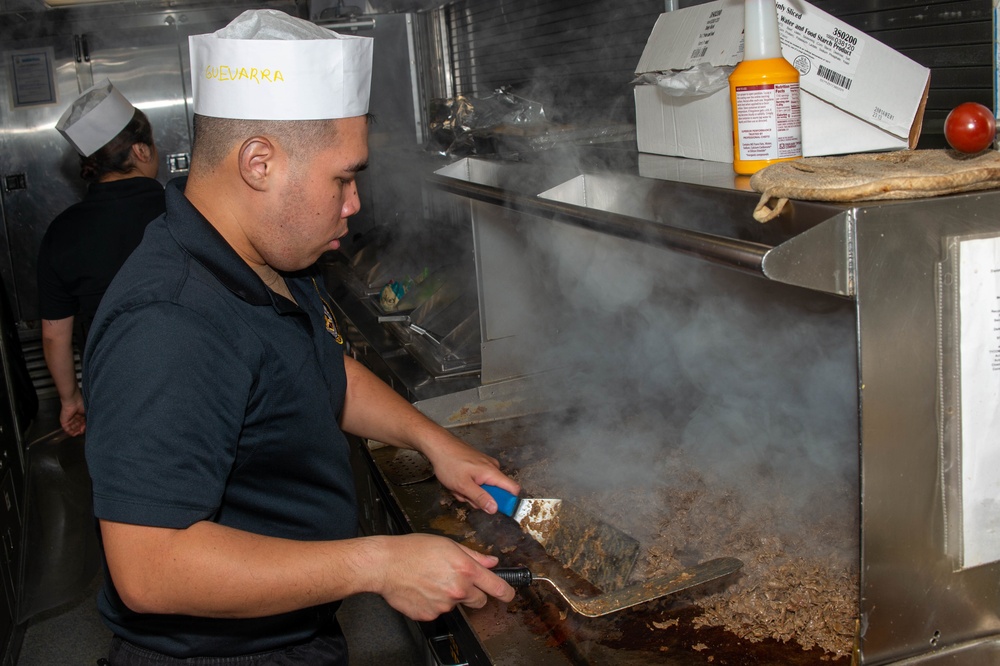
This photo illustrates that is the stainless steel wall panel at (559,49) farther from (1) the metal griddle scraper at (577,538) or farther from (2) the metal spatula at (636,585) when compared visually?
(2) the metal spatula at (636,585)

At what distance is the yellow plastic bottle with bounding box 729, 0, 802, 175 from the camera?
1271 millimetres

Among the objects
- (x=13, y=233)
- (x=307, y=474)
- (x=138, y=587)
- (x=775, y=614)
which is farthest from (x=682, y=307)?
(x=13, y=233)

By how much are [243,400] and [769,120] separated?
0.93 metres

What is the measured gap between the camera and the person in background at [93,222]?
324cm

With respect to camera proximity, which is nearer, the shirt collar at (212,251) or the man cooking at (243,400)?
the man cooking at (243,400)

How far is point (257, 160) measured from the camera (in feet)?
4.22

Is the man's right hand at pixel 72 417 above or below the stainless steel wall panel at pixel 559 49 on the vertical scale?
below

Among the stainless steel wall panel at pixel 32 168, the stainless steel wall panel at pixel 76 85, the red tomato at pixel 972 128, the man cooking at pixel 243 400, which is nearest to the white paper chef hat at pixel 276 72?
the man cooking at pixel 243 400

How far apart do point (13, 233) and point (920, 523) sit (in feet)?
20.7

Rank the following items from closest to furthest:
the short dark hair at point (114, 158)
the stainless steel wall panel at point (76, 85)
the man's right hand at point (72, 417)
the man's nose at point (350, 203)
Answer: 1. the man's nose at point (350, 203)
2. the short dark hair at point (114, 158)
3. the man's right hand at point (72, 417)
4. the stainless steel wall panel at point (76, 85)

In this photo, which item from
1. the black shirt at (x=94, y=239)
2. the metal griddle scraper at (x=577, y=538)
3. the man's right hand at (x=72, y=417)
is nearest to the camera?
the metal griddle scraper at (x=577, y=538)

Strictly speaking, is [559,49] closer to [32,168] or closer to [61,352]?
[61,352]

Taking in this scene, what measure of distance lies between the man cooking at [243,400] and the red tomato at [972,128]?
0.87 m

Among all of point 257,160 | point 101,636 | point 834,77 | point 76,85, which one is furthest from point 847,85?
point 76,85
